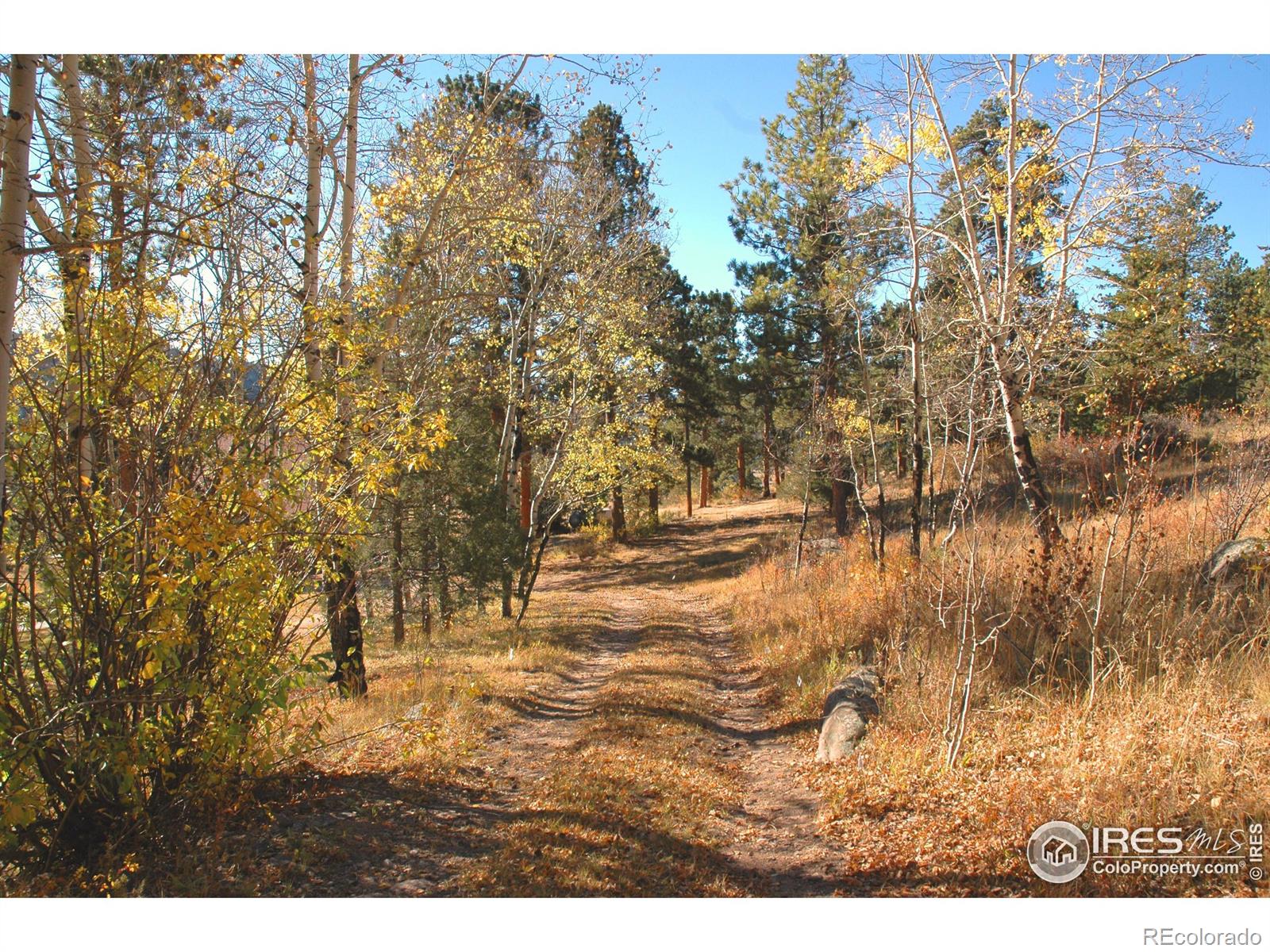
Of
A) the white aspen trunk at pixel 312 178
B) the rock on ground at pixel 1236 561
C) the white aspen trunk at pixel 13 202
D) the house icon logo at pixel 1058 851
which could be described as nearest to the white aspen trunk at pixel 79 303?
the white aspen trunk at pixel 13 202

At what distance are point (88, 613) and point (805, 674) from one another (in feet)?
21.6

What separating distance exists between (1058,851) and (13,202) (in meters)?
5.77

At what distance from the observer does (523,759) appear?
6164mm

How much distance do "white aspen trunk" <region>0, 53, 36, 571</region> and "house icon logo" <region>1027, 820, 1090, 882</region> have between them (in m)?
5.14

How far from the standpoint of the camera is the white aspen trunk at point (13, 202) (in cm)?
317

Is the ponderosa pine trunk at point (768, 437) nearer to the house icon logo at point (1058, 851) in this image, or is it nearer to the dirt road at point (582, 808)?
the dirt road at point (582, 808)

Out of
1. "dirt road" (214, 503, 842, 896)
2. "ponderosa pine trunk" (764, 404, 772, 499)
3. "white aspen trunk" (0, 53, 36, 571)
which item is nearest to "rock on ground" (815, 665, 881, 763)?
"dirt road" (214, 503, 842, 896)

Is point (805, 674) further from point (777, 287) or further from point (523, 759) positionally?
point (777, 287)

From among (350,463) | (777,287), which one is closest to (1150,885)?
(350,463)

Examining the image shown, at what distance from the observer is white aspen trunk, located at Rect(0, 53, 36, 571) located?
317 cm

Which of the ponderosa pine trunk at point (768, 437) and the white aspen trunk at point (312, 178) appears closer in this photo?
the white aspen trunk at point (312, 178)

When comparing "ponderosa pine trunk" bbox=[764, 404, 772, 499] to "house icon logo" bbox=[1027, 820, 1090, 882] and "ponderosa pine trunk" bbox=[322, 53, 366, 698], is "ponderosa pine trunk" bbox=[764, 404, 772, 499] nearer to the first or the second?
"ponderosa pine trunk" bbox=[322, 53, 366, 698]

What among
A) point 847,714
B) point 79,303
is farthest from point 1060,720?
point 79,303

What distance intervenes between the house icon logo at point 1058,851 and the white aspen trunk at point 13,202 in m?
5.14
